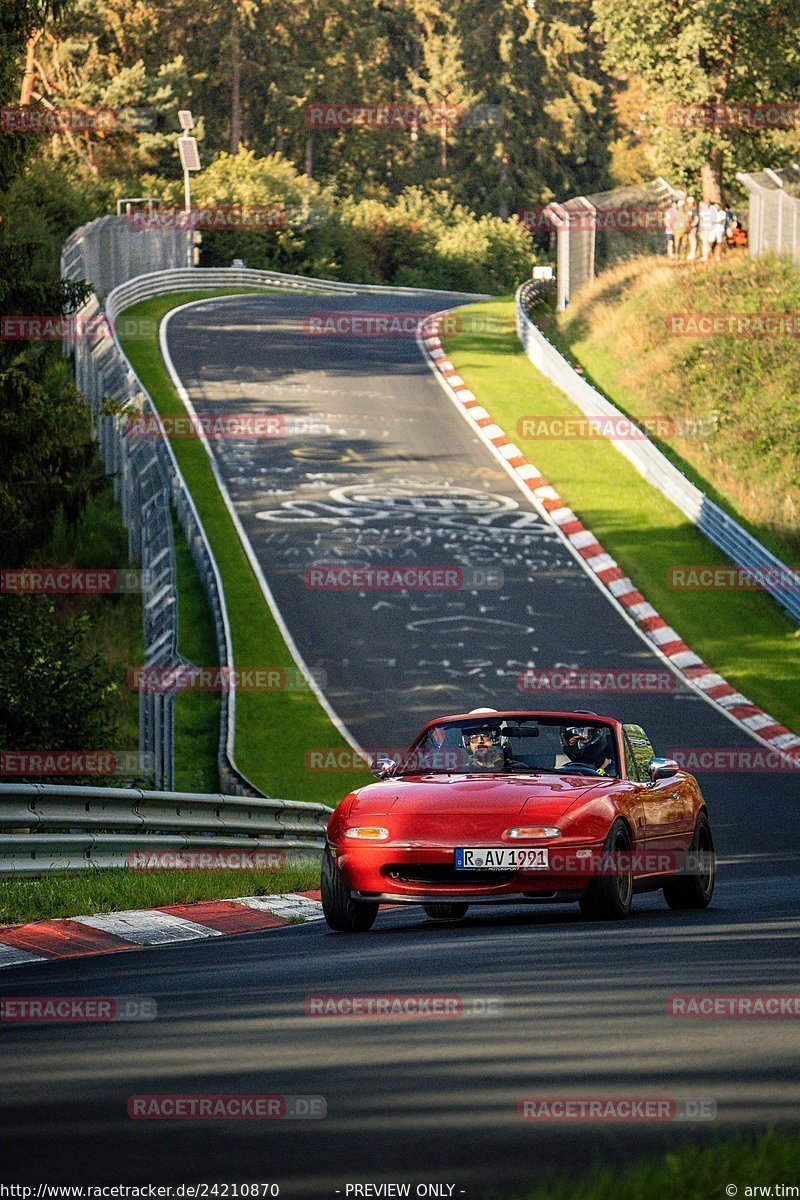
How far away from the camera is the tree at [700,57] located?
48.4 m

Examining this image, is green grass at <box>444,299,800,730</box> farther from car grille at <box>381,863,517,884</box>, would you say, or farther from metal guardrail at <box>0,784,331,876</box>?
car grille at <box>381,863,517,884</box>

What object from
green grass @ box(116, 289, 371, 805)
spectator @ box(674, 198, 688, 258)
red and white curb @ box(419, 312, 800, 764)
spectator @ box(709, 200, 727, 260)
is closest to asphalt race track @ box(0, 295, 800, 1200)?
red and white curb @ box(419, 312, 800, 764)

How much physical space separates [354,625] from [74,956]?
64.8 ft

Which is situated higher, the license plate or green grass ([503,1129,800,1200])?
green grass ([503,1129,800,1200])

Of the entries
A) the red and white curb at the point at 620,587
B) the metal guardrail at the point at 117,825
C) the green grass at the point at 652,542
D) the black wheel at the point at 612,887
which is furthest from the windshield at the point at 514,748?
the green grass at the point at 652,542

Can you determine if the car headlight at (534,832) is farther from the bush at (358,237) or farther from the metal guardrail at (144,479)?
the bush at (358,237)

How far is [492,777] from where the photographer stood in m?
11.0

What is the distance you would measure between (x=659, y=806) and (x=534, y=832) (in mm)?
1668

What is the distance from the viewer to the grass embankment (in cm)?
3528

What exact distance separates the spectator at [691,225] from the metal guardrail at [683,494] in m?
7.22

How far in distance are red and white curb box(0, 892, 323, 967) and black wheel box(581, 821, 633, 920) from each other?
2.03 metres

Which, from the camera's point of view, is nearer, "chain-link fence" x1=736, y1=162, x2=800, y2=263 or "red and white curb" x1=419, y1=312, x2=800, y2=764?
"red and white curb" x1=419, y1=312, x2=800, y2=764

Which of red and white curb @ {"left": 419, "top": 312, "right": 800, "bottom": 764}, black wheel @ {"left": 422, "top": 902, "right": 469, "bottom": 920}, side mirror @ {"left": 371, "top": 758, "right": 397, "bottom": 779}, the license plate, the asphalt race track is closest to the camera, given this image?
the asphalt race track

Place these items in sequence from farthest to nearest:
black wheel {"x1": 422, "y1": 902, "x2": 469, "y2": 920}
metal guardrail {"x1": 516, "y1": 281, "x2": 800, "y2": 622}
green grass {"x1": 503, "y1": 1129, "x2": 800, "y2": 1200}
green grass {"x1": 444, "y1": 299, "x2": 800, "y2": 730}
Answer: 1. metal guardrail {"x1": 516, "y1": 281, "x2": 800, "y2": 622}
2. green grass {"x1": 444, "y1": 299, "x2": 800, "y2": 730}
3. black wheel {"x1": 422, "y1": 902, "x2": 469, "y2": 920}
4. green grass {"x1": 503, "y1": 1129, "x2": 800, "y2": 1200}
